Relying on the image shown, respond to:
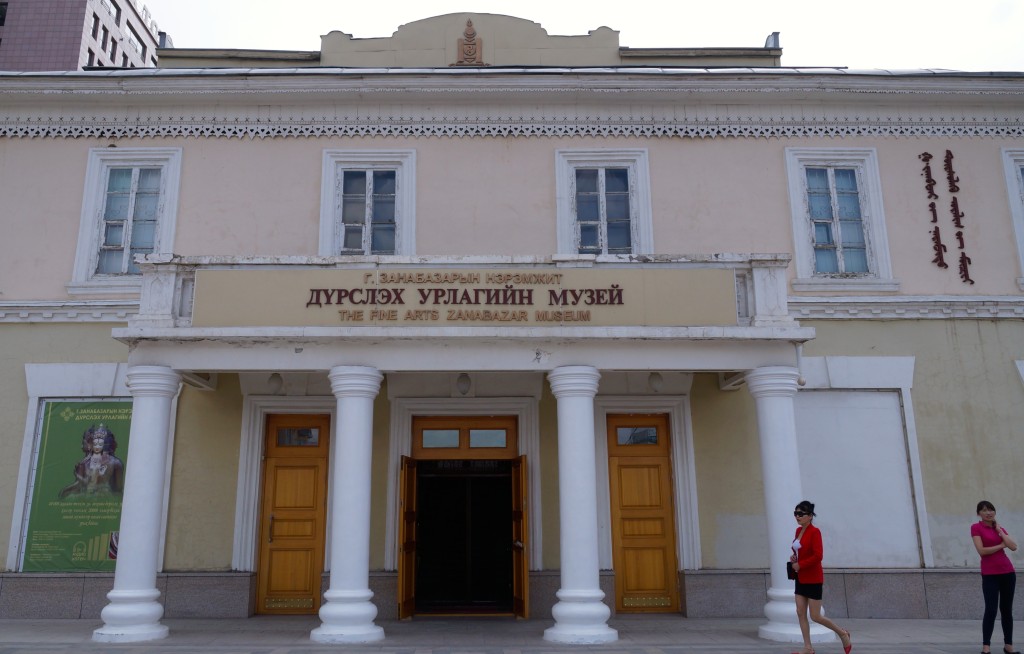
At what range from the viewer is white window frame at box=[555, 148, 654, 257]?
12.3m

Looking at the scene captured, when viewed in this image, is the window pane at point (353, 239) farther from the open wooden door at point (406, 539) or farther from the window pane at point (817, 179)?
the window pane at point (817, 179)

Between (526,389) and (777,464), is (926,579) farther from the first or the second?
(526,389)

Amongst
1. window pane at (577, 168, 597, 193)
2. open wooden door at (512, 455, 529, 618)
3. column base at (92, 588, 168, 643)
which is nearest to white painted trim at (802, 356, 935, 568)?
window pane at (577, 168, 597, 193)

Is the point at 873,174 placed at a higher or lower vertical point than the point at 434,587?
higher

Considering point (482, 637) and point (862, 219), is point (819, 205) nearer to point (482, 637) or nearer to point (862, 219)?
point (862, 219)

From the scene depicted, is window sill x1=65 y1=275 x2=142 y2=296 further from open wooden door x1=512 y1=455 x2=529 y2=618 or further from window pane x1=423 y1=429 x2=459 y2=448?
open wooden door x1=512 y1=455 x2=529 y2=618

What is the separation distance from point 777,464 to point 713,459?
6.72 feet

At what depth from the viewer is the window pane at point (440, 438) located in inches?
468

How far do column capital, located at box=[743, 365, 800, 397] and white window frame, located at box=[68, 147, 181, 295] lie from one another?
8.51m

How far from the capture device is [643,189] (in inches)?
492

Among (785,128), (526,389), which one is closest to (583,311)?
(526,389)

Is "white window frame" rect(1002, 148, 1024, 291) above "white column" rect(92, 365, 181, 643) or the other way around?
above

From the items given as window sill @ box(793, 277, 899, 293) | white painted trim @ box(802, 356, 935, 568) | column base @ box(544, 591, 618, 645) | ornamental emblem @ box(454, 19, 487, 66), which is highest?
ornamental emblem @ box(454, 19, 487, 66)

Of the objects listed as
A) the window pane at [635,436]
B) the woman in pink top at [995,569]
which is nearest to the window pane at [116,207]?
the window pane at [635,436]
